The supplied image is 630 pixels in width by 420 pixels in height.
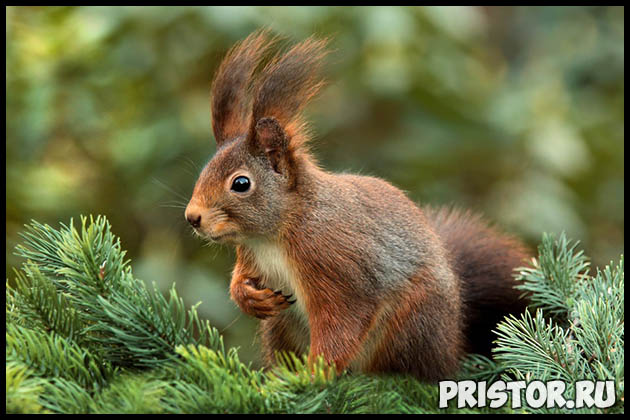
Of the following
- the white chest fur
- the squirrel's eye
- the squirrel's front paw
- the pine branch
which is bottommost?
the pine branch

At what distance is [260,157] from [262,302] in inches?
8.9

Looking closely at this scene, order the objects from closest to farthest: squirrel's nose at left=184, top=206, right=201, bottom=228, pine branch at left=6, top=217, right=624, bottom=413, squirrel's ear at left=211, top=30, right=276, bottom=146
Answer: pine branch at left=6, top=217, right=624, bottom=413, squirrel's nose at left=184, top=206, right=201, bottom=228, squirrel's ear at left=211, top=30, right=276, bottom=146

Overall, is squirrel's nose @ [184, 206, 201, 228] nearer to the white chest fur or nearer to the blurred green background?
the white chest fur

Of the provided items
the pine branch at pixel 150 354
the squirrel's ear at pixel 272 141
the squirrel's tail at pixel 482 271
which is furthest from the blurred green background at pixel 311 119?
the pine branch at pixel 150 354

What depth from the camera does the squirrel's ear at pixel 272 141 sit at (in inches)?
45.3

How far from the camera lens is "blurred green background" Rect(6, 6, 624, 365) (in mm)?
1971

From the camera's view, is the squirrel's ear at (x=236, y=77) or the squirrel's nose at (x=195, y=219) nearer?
the squirrel's nose at (x=195, y=219)

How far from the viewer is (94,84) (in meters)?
2.07

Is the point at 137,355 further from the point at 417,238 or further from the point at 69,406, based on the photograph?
the point at 417,238

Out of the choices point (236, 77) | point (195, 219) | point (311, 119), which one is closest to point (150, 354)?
point (195, 219)

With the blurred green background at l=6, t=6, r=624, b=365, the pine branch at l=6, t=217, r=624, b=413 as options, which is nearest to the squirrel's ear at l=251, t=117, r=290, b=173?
the pine branch at l=6, t=217, r=624, b=413

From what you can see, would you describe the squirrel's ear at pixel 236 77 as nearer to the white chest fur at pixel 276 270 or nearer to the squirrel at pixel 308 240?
the squirrel at pixel 308 240

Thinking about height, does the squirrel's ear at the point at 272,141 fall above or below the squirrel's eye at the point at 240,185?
above

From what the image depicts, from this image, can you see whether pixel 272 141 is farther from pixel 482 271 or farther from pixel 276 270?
pixel 482 271
